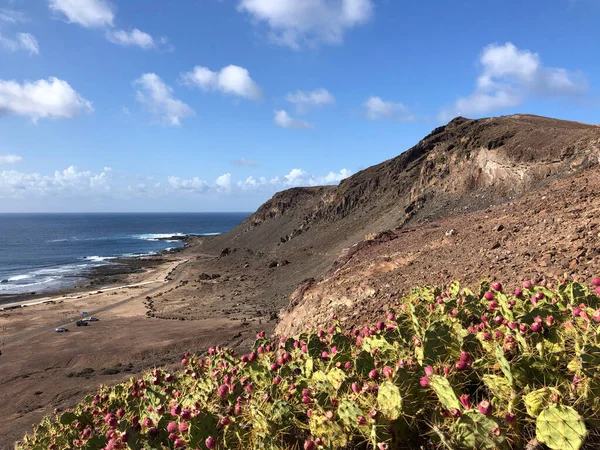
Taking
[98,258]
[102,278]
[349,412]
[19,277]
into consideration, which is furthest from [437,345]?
[98,258]

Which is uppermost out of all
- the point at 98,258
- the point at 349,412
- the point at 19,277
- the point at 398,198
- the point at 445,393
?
the point at 398,198

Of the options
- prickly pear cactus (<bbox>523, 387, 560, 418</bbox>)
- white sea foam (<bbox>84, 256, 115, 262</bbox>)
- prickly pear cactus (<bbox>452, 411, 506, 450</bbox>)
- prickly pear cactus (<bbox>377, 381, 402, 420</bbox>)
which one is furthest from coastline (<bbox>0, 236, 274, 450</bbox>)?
white sea foam (<bbox>84, 256, 115, 262</bbox>)

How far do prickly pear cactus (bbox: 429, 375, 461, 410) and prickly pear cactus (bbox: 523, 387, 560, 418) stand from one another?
52cm

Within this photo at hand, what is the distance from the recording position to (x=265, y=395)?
4062mm

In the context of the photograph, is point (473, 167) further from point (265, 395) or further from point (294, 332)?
point (265, 395)

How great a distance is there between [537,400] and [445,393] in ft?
2.16

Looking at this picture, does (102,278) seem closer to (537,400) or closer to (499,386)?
(499,386)

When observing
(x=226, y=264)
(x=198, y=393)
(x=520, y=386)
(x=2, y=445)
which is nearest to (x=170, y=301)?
(x=226, y=264)

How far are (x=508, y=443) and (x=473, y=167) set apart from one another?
36991 mm


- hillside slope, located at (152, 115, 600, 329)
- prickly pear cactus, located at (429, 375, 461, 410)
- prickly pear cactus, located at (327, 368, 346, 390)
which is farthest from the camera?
hillside slope, located at (152, 115, 600, 329)

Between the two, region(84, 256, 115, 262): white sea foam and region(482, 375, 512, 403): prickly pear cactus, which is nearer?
region(482, 375, 512, 403): prickly pear cactus

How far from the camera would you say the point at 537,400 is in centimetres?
297

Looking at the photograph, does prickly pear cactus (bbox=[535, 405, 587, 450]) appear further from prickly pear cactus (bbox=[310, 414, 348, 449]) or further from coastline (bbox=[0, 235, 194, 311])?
coastline (bbox=[0, 235, 194, 311])

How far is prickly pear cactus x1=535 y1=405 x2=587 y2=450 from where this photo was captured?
259 centimetres
